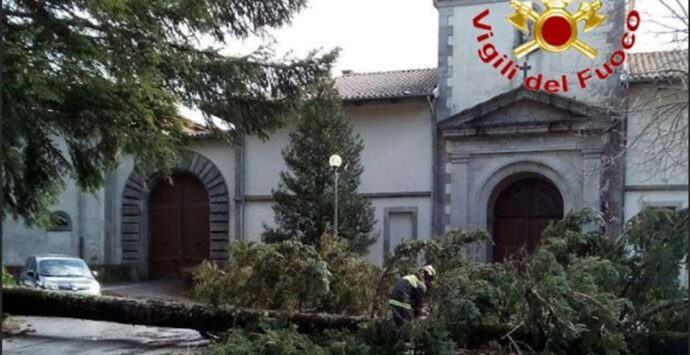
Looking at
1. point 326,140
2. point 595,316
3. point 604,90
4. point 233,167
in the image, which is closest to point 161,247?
point 233,167

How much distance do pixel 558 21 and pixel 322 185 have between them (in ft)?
18.6

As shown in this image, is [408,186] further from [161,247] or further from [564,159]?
[161,247]

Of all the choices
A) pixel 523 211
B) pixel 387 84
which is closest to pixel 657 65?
pixel 523 211

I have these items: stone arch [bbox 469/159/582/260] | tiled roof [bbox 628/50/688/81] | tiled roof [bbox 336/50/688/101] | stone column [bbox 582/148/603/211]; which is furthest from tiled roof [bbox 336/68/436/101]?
tiled roof [bbox 628/50/688/81]

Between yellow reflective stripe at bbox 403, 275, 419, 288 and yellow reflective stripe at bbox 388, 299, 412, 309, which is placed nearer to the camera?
yellow reflective stripe at bbox 388, 299, 412, 309

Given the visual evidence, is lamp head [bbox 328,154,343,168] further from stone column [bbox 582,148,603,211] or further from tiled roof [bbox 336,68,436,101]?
stone column [bbox 582,148,603,211]

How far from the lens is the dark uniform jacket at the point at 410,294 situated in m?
6.37

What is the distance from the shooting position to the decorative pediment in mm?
9438

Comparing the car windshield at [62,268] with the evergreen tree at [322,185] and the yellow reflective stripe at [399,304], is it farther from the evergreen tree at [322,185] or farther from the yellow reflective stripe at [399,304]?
the yellow reflective stripe at [399,304]

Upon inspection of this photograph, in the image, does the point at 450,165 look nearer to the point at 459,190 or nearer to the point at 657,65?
the point at 459,190

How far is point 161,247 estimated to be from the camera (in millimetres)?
13320

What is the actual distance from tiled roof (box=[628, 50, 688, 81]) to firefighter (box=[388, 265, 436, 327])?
2.44 m

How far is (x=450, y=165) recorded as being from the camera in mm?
11203

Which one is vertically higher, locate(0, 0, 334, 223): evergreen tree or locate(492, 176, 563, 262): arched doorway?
locate(0, 0, 334, 223): evergreen tree
